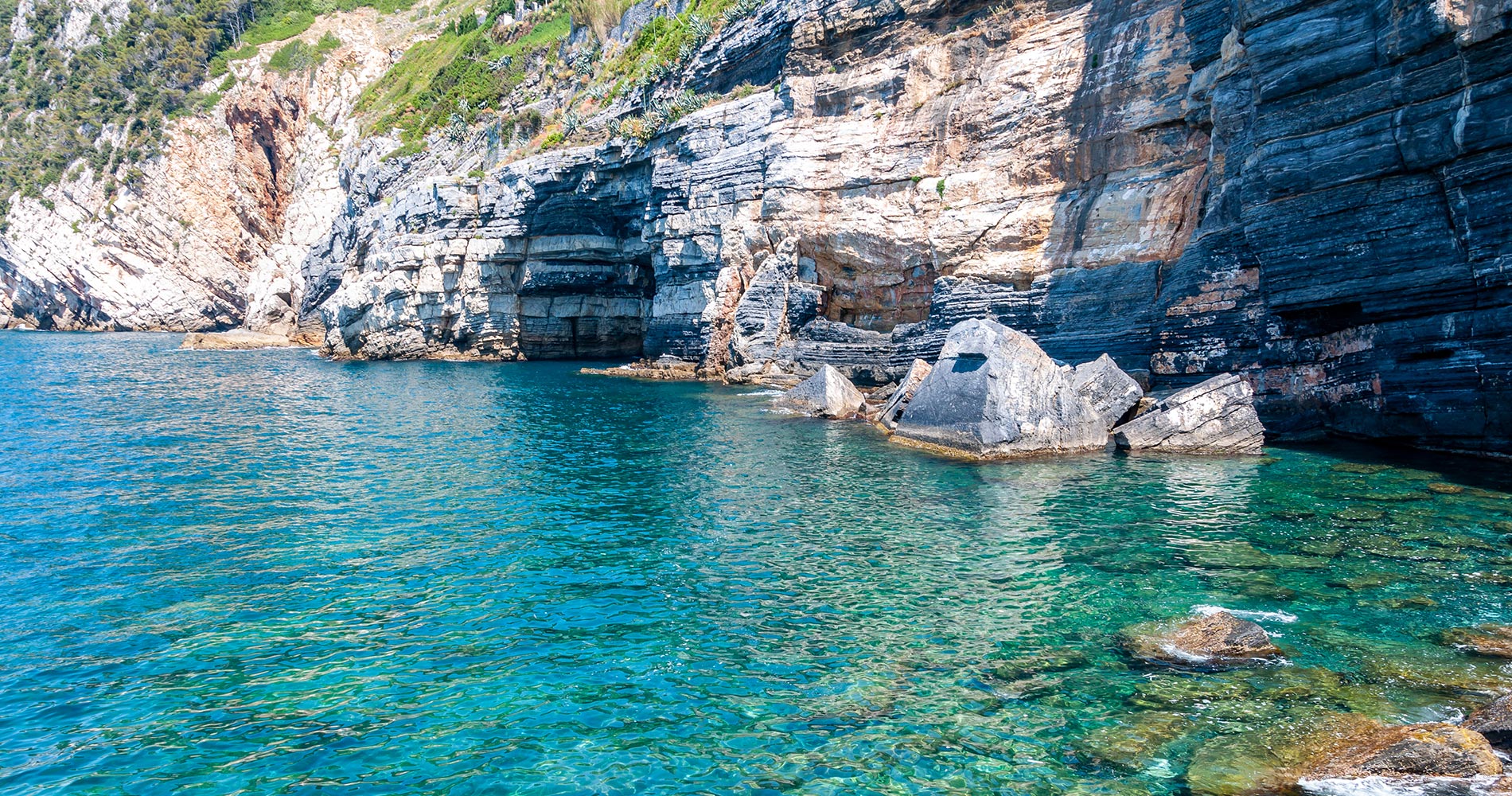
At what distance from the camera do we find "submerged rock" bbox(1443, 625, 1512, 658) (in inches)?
398

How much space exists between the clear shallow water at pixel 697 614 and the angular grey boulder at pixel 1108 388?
3211mm

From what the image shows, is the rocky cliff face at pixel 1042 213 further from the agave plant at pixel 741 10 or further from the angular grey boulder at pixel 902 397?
the angular grey boulder at pixel 902 397

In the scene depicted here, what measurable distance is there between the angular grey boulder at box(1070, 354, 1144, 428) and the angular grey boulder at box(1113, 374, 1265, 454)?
1384 mm

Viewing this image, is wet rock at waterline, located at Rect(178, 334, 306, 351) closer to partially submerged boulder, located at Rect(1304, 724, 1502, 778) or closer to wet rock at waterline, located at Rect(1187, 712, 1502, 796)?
wet rock at waterline, located at Rect(1187, 712, 1502, 796)

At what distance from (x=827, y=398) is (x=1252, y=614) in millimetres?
19458

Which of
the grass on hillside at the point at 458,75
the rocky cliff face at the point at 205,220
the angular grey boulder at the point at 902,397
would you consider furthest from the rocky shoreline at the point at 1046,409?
the rocky cliff face at the point at 205,220

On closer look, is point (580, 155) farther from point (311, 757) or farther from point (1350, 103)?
point (311, 757)

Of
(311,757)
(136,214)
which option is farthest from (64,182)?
(311,757)

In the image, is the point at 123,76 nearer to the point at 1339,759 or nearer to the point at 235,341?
the point at 235,341

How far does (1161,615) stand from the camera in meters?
11.8

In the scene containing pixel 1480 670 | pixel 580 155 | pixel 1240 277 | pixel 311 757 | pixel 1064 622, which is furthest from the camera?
pixel 580 155

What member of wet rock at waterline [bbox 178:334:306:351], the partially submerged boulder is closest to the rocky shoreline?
the partially submerged boulder

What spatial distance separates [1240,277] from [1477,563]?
41.2ft

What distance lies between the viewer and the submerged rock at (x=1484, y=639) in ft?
33.2
